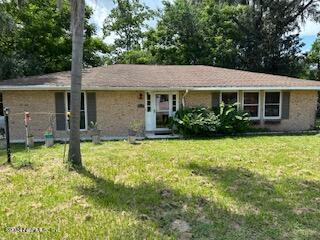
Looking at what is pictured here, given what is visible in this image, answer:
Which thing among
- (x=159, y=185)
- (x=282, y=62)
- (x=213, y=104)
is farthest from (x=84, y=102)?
(x=282, y=62)

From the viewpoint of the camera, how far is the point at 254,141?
1330 cm

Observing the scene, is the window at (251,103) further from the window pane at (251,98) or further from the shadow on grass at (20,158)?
the shadow on grass at (20,158)

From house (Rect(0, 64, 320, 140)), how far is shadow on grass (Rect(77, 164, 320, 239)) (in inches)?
291

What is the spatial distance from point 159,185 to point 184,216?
175cm

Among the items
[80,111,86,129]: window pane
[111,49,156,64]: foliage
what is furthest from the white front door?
[111,49,156,64]: foliage

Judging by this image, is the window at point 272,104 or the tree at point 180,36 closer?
the window at point 272,104

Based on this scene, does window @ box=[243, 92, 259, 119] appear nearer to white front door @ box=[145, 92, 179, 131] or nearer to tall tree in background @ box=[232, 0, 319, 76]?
white front door @ box=[145, 92, 179, 131]

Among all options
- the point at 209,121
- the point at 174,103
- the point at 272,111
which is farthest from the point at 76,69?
the point at 272,111

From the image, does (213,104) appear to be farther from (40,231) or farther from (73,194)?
(40,231)

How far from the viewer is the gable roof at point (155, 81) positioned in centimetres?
1433

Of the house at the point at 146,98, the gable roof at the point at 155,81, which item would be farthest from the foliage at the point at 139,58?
the house at the point at 146,98

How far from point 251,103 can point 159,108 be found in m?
4.96

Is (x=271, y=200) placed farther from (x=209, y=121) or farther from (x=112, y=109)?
(x=112, y=109)

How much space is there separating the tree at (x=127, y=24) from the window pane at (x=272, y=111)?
76.1ft
